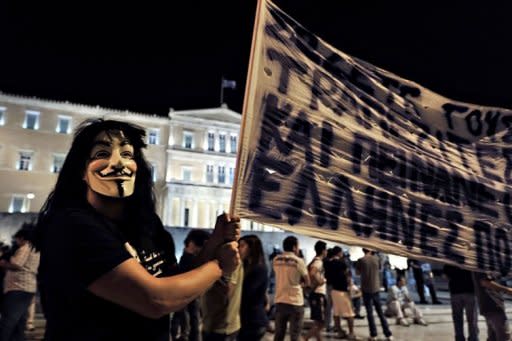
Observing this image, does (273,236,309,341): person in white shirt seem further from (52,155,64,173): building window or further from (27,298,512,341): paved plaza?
(52,155,64,173): building window

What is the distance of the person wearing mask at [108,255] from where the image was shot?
1329 mm

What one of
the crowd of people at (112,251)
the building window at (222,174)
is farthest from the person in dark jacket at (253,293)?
the building window at (222,174)

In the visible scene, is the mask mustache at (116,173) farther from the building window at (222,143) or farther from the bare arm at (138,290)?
the building window at (222,143)

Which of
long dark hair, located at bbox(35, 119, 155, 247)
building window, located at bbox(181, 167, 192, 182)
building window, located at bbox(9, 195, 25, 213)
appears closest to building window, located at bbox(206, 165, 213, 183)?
building window, located at bbox(181, 167, 192, 182)

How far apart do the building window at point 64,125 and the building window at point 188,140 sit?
11641 millimetres

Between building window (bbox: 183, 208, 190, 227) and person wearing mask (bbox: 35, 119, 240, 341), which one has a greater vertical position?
building window (bbox: 183, 208, 190, 227)

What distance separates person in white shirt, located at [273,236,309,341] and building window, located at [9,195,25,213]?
125 feet

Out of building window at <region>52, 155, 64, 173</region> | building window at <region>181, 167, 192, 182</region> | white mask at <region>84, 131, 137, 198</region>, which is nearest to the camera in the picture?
white mask at <region>84, 131, 137, 198</region>

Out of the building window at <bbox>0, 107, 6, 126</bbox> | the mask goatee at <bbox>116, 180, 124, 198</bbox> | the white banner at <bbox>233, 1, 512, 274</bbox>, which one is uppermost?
the building window at <bbox>0, 107, 6, 126</bbox>

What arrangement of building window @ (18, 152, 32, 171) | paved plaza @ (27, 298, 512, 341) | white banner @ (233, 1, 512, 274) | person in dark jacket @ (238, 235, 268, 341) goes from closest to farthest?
white banner @ (233, 1, 512, 274), person in dark jacket @ (238, 235, 268, 341), paved plaza @ (27, 298, 512, 341), building window @ (18, 152, 32, 171)

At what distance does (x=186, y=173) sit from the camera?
45594mm

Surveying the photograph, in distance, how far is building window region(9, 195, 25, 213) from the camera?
3750 cm

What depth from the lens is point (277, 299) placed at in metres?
6.15

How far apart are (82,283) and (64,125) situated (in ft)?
145
